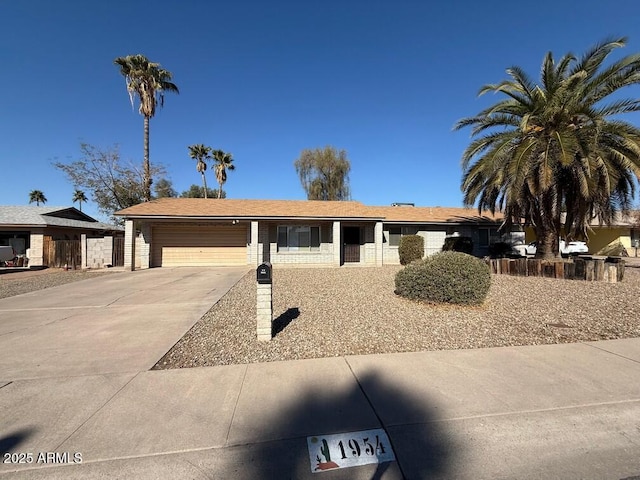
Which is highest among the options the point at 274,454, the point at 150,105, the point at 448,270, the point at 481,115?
the point at 150,105

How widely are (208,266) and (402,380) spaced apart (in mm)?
16490

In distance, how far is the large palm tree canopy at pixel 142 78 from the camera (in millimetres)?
23484

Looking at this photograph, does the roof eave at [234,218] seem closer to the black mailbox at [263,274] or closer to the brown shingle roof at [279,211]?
the brown shingle roof at [279,211]

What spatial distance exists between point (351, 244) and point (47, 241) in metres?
18.1

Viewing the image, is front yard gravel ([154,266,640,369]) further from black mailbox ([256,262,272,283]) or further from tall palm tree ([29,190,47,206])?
tall palm tree ([29,190,47,206])

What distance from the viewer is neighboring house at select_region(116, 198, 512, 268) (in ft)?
57.1

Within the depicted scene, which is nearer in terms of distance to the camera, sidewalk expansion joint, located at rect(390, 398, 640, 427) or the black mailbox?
sidewalk expansion joint, located at rect(390, 398, 640, 427)

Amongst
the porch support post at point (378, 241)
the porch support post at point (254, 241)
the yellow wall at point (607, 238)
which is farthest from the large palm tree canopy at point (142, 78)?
the yellow wall at point (607, 238)

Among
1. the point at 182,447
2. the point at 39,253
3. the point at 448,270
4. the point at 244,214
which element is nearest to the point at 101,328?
the point at 182,447

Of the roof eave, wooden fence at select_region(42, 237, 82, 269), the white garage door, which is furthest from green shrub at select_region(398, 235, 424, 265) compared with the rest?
wooden fence at select_region(42, 237, 82, 269)

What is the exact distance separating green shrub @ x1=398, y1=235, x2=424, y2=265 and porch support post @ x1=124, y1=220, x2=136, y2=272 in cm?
1446

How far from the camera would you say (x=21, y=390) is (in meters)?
3.56

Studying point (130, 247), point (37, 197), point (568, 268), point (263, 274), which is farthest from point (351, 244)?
point (37, 197)

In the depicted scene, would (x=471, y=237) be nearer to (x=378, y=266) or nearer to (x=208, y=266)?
(x=378, y=266)
